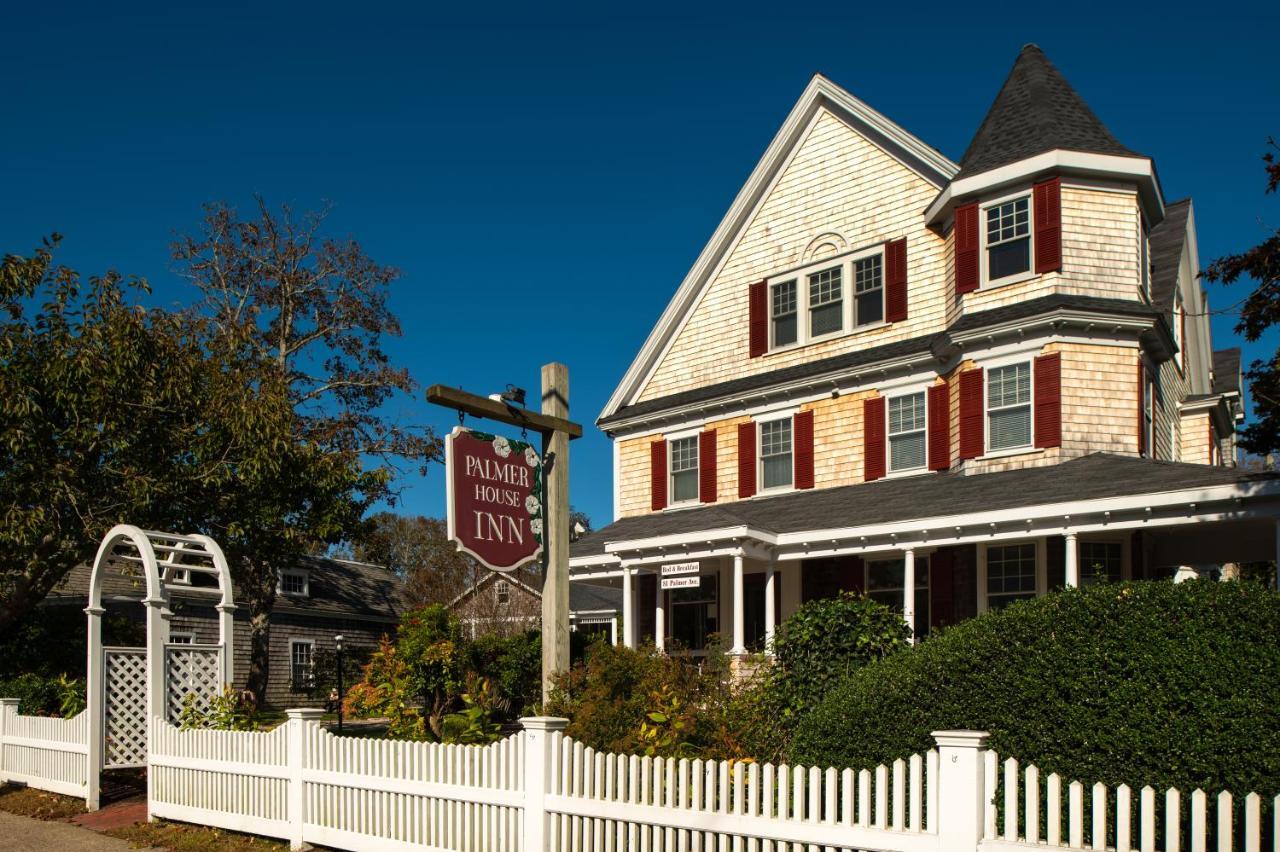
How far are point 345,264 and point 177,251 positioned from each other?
4.86 meters

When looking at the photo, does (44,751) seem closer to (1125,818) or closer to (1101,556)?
(1125,818)

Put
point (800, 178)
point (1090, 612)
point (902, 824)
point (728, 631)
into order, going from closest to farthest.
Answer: point (902, 824) → point (1090, 612) → point (728, 631) → point (800, 178)

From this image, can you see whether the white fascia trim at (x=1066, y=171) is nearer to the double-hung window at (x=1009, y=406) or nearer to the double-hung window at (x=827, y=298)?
the double-hung window at (x=827, y=298)

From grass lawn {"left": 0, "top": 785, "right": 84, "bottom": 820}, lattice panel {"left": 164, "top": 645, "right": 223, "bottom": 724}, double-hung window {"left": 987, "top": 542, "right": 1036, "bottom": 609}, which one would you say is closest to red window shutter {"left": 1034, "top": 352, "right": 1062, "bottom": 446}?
double-hung window {"left": 987, "top": 542, "right": 1036, "bottom": 609}

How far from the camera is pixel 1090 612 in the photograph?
7.57 m

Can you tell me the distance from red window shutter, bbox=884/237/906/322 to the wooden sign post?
9921mm

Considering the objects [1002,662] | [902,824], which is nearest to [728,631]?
[1002,662]

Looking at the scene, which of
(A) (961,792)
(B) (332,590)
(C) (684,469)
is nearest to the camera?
(A) (961,792)

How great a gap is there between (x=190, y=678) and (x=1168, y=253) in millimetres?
18291

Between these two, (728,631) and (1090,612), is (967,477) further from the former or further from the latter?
(1090,612)

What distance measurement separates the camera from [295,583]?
124ft

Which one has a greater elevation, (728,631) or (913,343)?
(913,343)

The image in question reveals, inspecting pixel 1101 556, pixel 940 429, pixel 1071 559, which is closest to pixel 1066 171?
pixel 940 429

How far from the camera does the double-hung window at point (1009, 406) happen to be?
56.4ft
